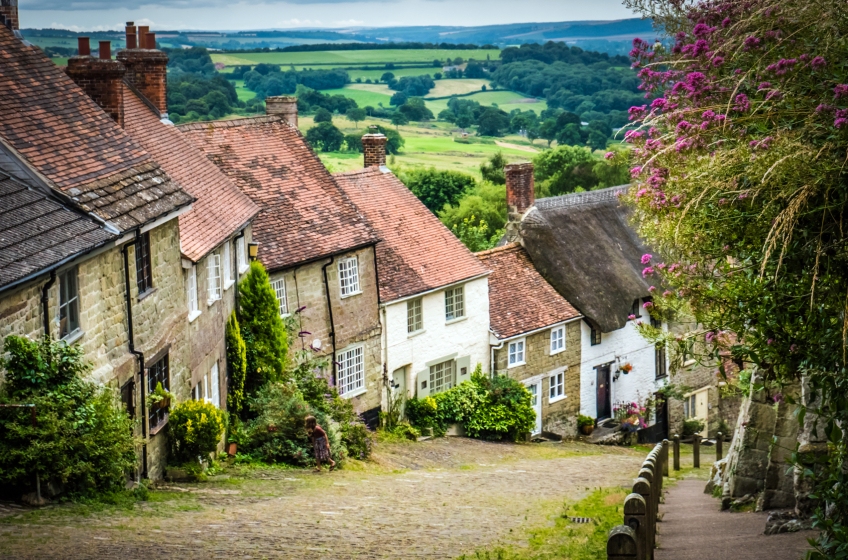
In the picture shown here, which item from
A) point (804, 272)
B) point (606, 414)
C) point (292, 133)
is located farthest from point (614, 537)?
point (606, 414)

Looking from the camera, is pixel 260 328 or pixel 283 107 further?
pixel 283 107

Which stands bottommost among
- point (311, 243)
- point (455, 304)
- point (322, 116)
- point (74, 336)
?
point (455, 304)

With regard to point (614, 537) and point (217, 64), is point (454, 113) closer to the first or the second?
point (217, 64)

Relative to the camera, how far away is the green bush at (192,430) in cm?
2019

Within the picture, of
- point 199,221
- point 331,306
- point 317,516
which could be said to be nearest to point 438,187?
point 331,306

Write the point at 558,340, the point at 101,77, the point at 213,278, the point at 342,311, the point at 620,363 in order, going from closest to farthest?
A: the point at 101,77, the point at 213,278, the point at 342,311, the point at 558,340, the point at 620,363

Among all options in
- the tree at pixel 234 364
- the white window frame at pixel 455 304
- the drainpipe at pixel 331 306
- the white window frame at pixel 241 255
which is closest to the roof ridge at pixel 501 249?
the white window frame at pixel 455 304

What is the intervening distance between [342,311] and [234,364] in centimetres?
623

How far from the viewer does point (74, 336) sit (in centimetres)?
1581

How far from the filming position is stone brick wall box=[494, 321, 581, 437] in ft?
121

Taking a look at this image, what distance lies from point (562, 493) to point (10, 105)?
39.4 ft

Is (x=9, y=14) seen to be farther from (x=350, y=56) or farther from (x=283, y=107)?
A: (x=350, y=56)

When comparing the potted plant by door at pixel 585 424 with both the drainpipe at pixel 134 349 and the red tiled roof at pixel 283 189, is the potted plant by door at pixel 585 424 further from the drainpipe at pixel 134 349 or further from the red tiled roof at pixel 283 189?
the drainpipe at pixel 134 349

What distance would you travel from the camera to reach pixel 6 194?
15.8 meters
